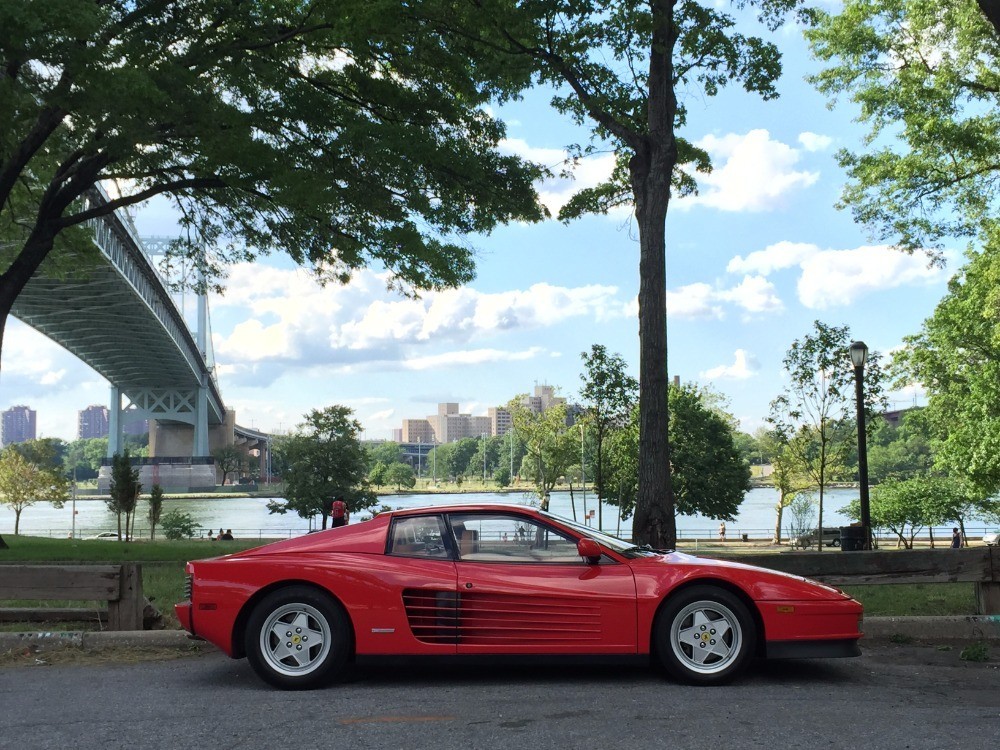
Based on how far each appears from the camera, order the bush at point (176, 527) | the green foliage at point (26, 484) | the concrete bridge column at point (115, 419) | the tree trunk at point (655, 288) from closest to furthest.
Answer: the tree trunk at point (655, 288) → the bush at point (176, 527) → the green foliage at point (26, 484) → the concrete bridge column at point (115, 419)

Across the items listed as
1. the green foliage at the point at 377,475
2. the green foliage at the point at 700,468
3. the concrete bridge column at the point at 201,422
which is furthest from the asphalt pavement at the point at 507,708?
the concrete bridge column at the point at 201,422

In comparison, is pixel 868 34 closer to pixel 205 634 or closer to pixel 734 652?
pixel 734 652

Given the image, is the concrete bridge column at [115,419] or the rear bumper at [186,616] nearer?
the rear bumper at [186,616]

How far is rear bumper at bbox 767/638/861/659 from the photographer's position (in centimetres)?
587

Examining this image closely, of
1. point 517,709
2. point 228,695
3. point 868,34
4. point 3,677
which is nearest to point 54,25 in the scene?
point 3,677

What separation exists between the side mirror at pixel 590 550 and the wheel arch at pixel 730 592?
0.49 metres

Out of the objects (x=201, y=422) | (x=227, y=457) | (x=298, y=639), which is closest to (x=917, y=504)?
(x=298, y=639)

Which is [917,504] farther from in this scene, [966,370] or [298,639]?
[298,639]

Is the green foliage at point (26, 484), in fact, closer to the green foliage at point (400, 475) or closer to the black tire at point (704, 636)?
the green foliage at point (400, 475)

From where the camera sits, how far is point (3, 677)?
627 cm

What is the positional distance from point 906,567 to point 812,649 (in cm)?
233

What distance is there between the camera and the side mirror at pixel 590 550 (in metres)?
5.91

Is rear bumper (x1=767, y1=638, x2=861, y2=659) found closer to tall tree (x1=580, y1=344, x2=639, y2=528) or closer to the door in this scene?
the door

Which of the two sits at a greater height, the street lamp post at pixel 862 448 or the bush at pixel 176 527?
the street lamp post at pixel 862 448
